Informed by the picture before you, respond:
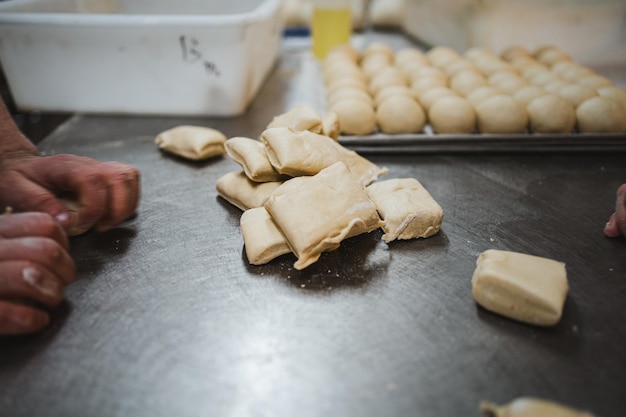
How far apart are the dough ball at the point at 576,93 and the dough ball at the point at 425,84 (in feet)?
1.75

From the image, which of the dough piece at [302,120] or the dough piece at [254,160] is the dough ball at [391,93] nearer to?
the dough piece at [302,120]

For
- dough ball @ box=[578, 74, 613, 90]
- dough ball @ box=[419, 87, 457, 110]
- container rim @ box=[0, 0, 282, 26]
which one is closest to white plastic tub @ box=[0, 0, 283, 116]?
container rim @ box=[0, 0, 282, 26]

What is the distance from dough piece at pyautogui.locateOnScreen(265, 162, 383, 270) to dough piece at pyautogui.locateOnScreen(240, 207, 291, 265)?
29 millimetres

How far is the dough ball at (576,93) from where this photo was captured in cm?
186

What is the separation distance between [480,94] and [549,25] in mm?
1211

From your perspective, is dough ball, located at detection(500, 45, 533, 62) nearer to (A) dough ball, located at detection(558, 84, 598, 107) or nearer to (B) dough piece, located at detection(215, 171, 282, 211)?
(A) dough ball, located at detection(558, 84, 598, 107)

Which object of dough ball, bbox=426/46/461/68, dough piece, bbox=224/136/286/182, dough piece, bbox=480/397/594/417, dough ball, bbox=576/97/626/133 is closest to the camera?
dough piece, bbox=480/397/594/417

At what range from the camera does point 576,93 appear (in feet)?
6.20

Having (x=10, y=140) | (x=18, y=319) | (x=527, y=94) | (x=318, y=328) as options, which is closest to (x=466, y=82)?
(x=527, y=94)

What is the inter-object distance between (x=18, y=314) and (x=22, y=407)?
19 centimetres

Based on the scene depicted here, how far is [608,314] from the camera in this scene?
103 cm

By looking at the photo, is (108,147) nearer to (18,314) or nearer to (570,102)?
(18,314)

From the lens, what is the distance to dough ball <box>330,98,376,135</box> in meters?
1.82

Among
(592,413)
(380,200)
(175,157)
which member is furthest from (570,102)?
(175,157)
